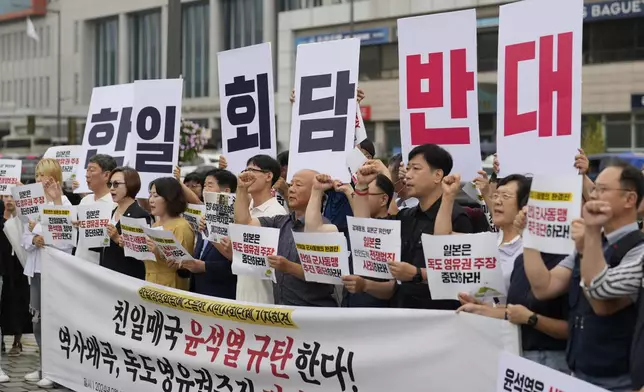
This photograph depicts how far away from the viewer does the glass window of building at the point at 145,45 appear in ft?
244

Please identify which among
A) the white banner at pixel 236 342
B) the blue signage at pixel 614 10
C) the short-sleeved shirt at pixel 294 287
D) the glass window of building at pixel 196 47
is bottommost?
the white banner at pixel 236 342

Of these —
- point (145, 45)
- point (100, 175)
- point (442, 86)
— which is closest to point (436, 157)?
point (442, 86)

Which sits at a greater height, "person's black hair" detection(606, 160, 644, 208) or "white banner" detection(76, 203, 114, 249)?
"person's black hair" detection(606, 160, 644, 208)

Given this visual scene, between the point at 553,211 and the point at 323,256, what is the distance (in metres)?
1.85

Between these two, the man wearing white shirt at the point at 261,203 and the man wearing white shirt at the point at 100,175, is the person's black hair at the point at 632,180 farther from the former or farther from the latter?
the man wearing white shirt at the point at 100,175

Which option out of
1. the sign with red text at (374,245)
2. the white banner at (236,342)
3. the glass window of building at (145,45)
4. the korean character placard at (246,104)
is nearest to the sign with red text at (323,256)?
the sign with red text at (374,245)

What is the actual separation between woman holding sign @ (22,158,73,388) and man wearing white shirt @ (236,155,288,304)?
211 centimetres

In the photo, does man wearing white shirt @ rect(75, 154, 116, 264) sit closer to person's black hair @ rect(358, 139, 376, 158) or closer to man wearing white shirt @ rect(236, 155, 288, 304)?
man wearing white shirt @ rect(236, 155, 288, 304)

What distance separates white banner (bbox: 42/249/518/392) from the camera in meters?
5.50

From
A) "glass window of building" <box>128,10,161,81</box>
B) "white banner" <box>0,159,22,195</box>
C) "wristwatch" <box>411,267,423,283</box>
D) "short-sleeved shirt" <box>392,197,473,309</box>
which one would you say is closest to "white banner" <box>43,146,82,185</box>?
"white banner" <box>0,159,22,195</box>

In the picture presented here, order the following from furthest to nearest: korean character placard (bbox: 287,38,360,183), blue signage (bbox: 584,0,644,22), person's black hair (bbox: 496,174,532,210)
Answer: blue signage (bbox: 584,0,644,22), korean character placard (bbox: 287,38,360,183), person's black hair (bbox: 496,174,532,210)

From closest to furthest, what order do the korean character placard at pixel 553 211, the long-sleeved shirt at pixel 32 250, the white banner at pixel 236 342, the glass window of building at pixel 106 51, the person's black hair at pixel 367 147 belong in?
the korean character placard at pixel 553 211, the white banner at pixel 236 342, the person's black hair at pixel 367 147, the long-sleeved shirt at pixel 32 250, the glass window of building at pixel 106 51

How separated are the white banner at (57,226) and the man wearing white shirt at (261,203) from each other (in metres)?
1.70

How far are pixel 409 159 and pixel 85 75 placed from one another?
3123 inches
